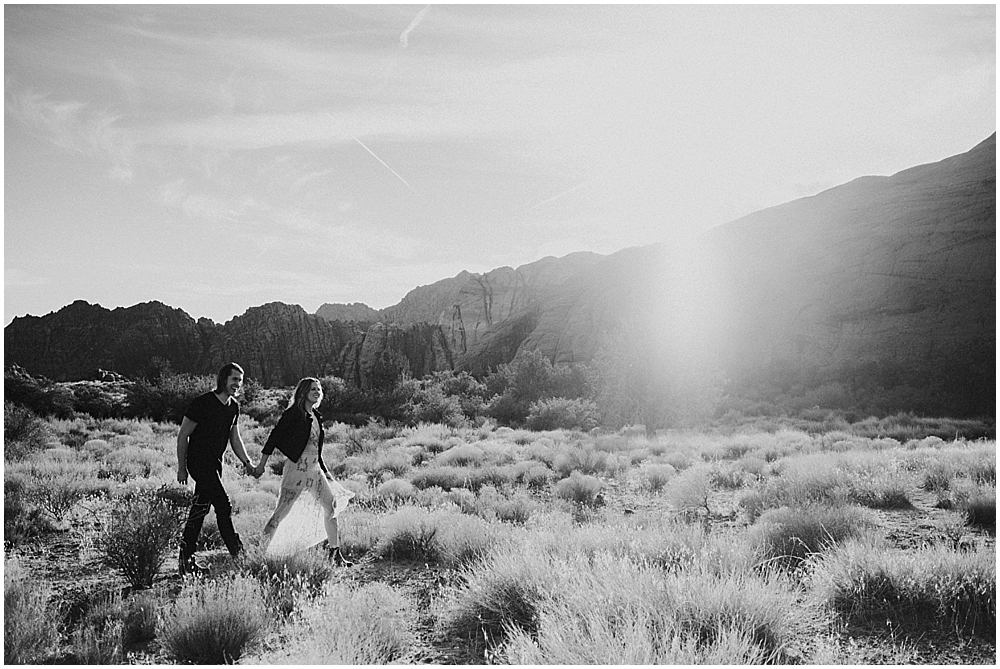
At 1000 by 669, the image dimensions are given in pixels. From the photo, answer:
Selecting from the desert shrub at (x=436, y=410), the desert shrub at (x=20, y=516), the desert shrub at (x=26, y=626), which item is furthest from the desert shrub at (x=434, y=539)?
the desert shrub at (x=436, y=410)

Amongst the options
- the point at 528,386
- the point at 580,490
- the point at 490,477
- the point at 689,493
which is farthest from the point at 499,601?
the point at 528,386

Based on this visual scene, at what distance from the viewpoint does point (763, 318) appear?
A: 152 feet

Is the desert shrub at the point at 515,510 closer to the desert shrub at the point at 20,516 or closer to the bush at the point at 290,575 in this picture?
the bush at the point at 290,575

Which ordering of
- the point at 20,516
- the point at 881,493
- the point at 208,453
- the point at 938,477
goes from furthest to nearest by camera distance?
the point at 938,477 → the point at 881,493 → the point at 20,516 → the point at 208,453

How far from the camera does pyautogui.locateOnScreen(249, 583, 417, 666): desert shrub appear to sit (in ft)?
11.5

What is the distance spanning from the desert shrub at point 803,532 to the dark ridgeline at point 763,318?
93.1ft

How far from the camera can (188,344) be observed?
177 ft

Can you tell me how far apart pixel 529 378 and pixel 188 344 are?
123ft

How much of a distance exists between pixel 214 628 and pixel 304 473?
1892 mm

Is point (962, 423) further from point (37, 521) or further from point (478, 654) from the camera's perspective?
point (37, 521)

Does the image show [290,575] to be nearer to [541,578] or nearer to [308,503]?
[308,503]

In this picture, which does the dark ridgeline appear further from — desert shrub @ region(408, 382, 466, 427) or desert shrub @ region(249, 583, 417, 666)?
desert shrub @ region(249, 583, 417, 666)

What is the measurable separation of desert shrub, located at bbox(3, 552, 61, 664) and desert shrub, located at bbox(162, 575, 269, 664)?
70cm

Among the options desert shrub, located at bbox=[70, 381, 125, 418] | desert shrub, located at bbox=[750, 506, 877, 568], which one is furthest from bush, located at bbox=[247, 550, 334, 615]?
desert shrub, located at bbox=[70, 381, 125, 418]
